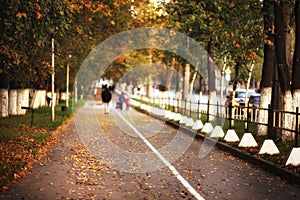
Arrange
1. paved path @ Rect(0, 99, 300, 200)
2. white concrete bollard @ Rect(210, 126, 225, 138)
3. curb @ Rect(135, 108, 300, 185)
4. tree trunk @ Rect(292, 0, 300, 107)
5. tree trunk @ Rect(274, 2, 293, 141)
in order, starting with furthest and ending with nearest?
white concrete bollard @ Rect(210, 126, 225, 138) → tree trunk @ Rect(274, 2, 293, 141) → tree trunk @ Rect(292, 0, 300, 107) → curb @ Rect(135, 108, 300, 185) → paved path @ Rect(0, 99, 300, 200)

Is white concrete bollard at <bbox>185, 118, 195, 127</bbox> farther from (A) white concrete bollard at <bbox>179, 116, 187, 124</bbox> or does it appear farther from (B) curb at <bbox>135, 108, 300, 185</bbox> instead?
(B) curb at <bbox>135, 108, 300, 185</bbox>

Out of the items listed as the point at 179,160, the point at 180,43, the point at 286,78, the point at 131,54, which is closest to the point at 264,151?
the point at 179,160

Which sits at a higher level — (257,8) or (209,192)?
(257,8)

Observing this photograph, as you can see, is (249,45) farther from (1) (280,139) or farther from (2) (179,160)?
(2) (179,160)

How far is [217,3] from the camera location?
2041 cm

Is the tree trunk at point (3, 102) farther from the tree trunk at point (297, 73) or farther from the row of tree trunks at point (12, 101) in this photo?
the tree trunk at point (297, 73)

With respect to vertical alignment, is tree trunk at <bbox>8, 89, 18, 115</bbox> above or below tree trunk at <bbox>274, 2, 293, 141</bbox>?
below

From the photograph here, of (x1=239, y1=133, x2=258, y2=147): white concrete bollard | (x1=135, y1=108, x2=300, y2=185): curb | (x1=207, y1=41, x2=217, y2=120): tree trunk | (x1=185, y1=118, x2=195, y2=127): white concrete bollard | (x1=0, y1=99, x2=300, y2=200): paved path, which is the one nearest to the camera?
(x1=0, y1=99, x2=300, y2=200): paved path

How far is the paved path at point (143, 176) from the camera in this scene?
31.2 feet

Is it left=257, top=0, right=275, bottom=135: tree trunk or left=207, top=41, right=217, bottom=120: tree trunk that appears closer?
left=257, top=0, right=275, bottom=135: tree trunk

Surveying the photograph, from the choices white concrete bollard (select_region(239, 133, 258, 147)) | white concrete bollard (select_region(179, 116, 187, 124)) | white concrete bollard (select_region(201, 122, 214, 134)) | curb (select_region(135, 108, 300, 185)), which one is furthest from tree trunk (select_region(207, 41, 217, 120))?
white concrete bollard (select_region(239, 133, 258, 147))

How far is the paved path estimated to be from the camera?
Result: 9.52 metres

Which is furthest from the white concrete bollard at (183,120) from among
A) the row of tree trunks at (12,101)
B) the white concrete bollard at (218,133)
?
the row of tree trunks at (12,101)

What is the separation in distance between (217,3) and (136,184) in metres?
11.6
